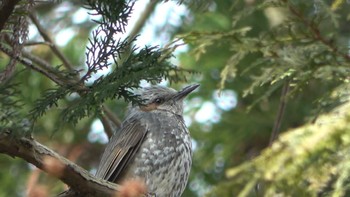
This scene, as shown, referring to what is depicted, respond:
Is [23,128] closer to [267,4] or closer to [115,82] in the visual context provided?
[115,82]

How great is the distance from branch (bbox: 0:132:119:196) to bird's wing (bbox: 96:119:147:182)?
1380 mm

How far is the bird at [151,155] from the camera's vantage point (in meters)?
5.45

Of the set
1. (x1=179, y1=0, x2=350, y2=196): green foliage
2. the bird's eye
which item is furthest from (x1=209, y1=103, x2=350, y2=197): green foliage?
the bird's eye

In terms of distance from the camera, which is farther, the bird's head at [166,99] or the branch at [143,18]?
the branch at [143,18]

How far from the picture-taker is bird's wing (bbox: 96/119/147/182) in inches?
219

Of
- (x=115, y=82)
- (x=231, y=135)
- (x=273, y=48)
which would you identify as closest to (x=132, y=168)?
(x=273, y=48)

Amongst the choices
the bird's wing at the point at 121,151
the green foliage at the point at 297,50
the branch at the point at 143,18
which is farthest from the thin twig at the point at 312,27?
the branch at the point at 143,18

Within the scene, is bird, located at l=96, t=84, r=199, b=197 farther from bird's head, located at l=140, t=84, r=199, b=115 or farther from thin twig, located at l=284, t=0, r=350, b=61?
thin twig, located at l=284, t=0, r=350, b=61

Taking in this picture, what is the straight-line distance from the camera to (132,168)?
5.52 m

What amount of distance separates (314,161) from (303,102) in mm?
4353

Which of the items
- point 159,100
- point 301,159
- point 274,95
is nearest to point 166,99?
point 159,100

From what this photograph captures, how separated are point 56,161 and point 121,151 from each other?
193 centimetres

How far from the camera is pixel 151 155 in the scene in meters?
5.52

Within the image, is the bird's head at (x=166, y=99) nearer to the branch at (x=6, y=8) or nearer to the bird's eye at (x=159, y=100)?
the bird's eye at (x=159, y=100)
